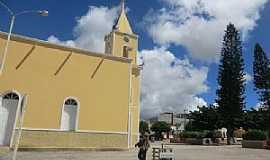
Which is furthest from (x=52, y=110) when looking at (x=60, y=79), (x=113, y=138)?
(x=113, y=138)

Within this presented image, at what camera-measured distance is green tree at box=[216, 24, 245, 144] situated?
39.0 metres

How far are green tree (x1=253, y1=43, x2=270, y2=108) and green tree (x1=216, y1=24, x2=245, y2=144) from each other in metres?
2.99

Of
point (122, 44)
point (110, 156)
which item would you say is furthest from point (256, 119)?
point (110, 156)

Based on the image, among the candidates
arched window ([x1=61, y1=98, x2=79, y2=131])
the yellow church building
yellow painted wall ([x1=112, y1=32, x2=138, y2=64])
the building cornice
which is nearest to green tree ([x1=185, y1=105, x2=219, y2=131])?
yellow painted wall ([x1=112, y1=32, x2=138, y2=64])

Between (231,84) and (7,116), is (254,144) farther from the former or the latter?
(7,116)

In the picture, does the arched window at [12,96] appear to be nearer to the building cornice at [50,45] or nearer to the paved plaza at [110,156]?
the building cornice at [50,45]

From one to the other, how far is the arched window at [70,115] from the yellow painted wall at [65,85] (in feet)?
1.13

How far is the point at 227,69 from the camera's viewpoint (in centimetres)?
4025

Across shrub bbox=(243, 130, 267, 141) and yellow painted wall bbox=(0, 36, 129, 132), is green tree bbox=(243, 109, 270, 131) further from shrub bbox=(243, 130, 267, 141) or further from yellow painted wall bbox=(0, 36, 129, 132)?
yellow painted wall bbox=(0, 36, 129, 132)

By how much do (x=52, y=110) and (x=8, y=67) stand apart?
386 cm

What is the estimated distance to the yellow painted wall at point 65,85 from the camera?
2003 cm

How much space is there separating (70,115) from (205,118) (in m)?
29.0

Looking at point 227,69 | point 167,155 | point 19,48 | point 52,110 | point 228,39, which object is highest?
point 228,39

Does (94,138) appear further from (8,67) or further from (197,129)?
(197,129)
